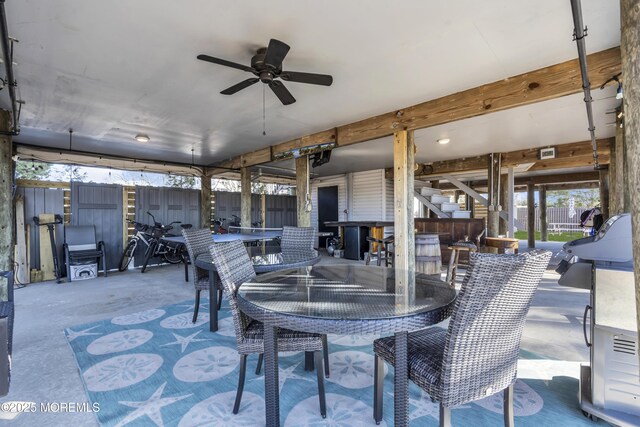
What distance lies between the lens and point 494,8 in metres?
2.12

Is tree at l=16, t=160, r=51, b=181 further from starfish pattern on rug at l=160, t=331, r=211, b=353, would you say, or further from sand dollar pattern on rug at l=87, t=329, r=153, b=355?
starfish pattern on rug at l=160, t=331, r=211, b=353

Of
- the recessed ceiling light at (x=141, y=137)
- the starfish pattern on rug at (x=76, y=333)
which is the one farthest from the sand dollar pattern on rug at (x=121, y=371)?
the recessed ceiling light at (x=141, y=137)

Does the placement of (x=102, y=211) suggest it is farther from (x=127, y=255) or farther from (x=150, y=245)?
(x=150, y=245)

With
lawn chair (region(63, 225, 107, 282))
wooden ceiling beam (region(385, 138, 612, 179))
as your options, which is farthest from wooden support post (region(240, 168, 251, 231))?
wooden ceiling beam (region(385, 138, 612, 179))

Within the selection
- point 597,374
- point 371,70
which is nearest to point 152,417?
point 597,374

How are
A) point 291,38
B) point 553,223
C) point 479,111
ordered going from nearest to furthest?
point 291,38
point 479,111
point 553,223

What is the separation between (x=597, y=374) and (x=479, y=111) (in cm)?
276

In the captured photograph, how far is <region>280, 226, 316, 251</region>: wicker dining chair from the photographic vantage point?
3.68m

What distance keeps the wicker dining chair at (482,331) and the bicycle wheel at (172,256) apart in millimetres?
6865

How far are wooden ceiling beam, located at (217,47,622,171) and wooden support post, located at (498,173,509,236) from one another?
169 inches

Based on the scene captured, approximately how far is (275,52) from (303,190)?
364 cm

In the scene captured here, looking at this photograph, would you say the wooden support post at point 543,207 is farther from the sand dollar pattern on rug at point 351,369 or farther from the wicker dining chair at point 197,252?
the wicker dining chair at point 197,252

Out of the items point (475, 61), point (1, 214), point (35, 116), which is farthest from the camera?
point (35, 116)

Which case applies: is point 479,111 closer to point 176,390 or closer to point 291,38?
point 291,38
